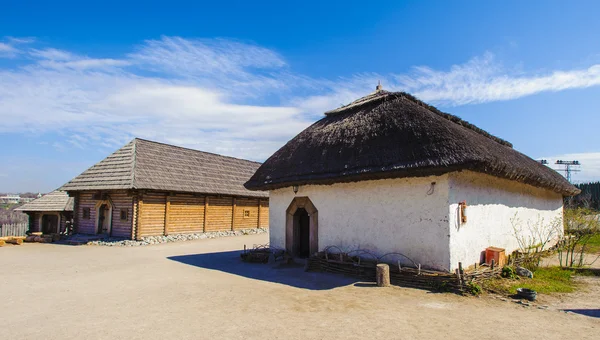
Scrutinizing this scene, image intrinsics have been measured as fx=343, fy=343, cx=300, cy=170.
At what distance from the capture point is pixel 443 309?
6.46 metres

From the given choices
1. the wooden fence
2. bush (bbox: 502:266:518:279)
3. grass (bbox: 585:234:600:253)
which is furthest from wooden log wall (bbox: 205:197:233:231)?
grass (bbox: 585:234:600:253)

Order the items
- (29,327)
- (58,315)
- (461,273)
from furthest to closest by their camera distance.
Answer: (461,273) < (58,315) < (29,327)

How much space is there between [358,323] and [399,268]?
317 cm

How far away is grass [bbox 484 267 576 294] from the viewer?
25.5 feet

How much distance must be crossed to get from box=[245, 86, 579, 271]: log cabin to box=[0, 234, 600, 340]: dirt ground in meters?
1.56

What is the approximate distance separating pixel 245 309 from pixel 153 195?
13.6 metres

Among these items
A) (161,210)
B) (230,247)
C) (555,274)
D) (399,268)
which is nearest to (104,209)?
(161,210)

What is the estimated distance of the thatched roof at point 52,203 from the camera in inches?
811

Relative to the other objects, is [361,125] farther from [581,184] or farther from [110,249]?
[581,184]

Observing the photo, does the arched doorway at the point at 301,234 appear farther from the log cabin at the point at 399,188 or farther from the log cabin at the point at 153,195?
the log cabin at the point at 153,195

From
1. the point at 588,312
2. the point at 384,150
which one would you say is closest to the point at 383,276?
the point at 384,150

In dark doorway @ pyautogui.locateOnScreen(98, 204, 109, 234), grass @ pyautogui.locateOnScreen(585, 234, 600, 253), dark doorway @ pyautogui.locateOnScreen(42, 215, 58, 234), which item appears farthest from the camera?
dark doorway @ pyautogui.locateOnScreen(42, 215, 58, 234)

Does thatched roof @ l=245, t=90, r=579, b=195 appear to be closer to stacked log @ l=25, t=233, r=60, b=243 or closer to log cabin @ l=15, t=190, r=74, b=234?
stacked log @ l=25, t=233, r=60, b=243

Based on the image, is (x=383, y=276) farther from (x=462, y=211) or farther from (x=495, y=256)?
(x=495, y=256)
